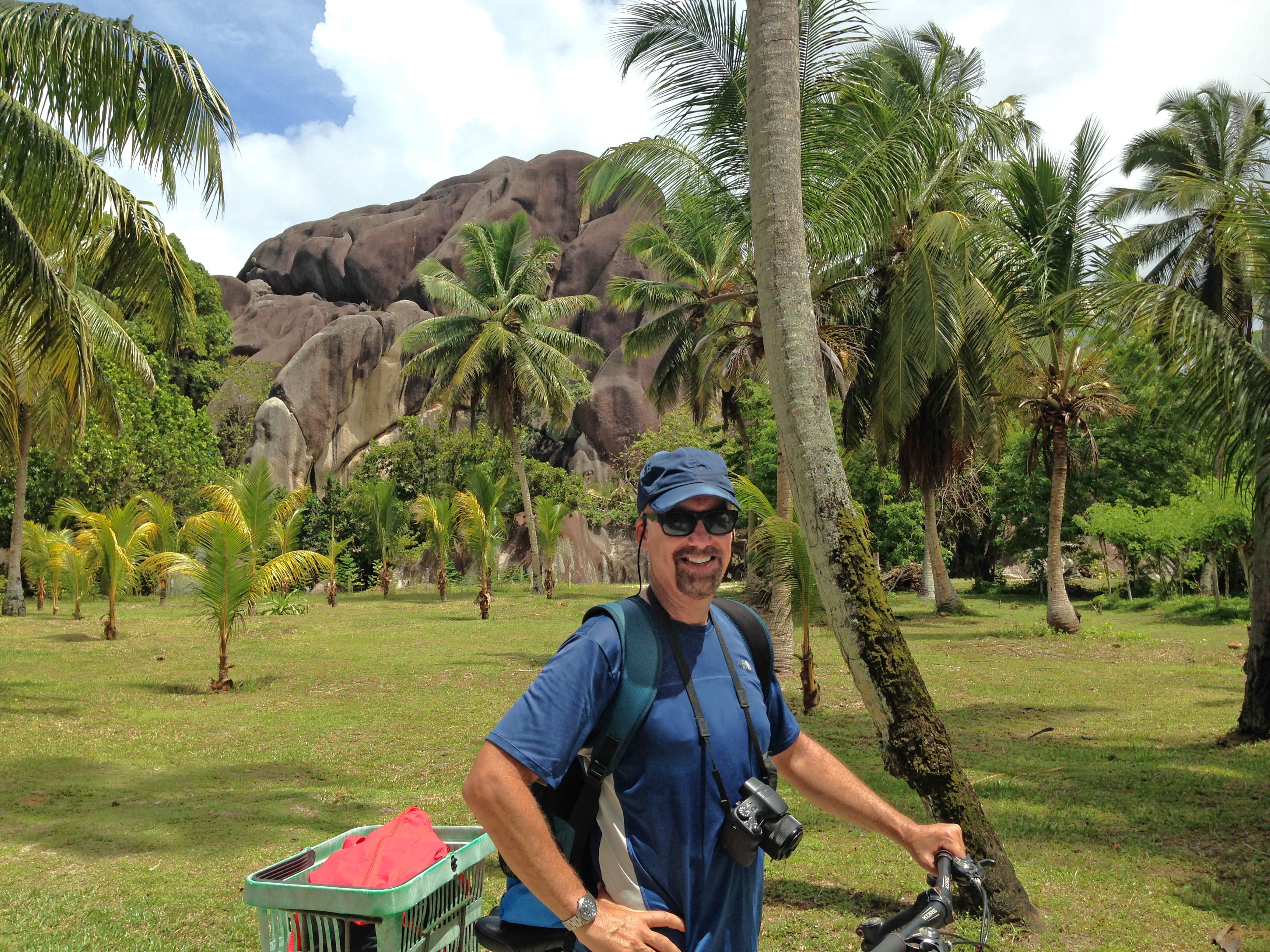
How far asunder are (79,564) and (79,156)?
11.9 meters

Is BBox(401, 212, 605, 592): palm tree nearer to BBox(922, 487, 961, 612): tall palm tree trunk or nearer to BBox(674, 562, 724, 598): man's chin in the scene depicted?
BBox(922, 487, 961, 612): tall palm tree trunk

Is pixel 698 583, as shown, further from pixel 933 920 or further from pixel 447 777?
pixel 447 777

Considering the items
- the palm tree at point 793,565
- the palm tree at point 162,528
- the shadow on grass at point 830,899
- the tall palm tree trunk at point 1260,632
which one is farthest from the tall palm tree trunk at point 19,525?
the tall palm tree trunk at point 1260,632

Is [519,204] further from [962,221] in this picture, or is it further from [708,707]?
[708,707]

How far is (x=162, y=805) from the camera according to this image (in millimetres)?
7180

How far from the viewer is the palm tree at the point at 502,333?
2856 centimetres

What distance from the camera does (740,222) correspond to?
10.1 m

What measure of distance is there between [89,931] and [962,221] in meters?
13.3

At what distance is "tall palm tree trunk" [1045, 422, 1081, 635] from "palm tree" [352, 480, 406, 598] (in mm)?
16892

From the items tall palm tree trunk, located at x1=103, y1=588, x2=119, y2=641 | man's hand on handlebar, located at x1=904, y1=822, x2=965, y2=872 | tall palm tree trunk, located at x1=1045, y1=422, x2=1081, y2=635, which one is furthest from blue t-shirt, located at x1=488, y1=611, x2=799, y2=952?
tall palm tree trunk, located at x1=1045, y1=422, x2=1081, y2=635

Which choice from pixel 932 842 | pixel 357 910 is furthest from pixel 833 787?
pixel 357 910

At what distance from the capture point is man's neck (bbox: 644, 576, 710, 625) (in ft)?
6.72

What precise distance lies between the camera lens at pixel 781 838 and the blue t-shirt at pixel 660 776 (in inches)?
4.0

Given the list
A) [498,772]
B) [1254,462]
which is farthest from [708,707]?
[1254,462]
